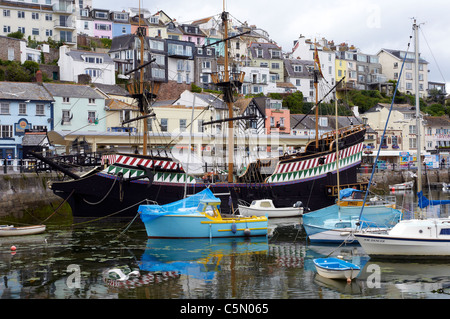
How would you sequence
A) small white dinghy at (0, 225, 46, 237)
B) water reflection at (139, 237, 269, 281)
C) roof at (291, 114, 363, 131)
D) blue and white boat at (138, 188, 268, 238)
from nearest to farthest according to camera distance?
water reflection at (139, 237, 269, 281) < blue and white boat at (138, 188, 268, 238) < small white dinghy at (0, 225, 46, 237) < roof at (291, 114, 363, 131)

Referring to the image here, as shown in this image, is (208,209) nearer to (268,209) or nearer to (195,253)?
Result: (195,253)

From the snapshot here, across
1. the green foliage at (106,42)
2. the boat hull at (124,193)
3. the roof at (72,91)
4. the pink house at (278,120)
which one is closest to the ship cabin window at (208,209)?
the boat hull at (124,193)

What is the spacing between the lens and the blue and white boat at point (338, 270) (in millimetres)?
19391

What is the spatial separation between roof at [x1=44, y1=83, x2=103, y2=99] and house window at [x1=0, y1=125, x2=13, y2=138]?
562 centimetres

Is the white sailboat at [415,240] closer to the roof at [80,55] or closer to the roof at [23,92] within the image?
the roof at [23,92]

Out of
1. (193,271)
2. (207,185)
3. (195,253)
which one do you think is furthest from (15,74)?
(193,271)

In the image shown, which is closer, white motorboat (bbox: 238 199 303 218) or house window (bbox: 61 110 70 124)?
white motorboat (bbox: 238 199 303 218)

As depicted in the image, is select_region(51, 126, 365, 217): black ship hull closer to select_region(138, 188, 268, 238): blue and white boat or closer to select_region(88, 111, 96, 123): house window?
select_region(138, 188, 268, 238): blue and white boat

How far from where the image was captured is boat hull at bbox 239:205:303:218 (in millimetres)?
36500

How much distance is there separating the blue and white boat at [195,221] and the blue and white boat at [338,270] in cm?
969

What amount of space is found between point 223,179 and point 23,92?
22.3 metres

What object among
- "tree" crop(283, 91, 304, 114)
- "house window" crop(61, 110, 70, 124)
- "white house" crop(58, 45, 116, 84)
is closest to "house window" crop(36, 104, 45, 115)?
"house window" crop(61, 110, 70, 124)

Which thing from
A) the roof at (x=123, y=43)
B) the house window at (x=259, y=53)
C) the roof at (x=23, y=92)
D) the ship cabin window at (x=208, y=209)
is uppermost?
the house window at (x=259, y=53)

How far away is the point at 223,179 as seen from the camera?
1647 inches
